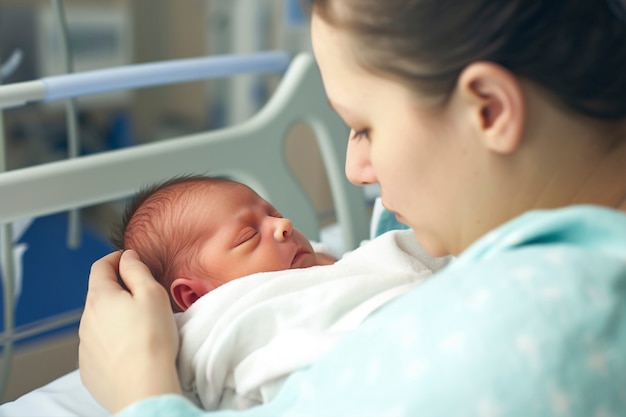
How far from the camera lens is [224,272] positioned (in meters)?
0.95

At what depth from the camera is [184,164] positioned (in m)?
1.25

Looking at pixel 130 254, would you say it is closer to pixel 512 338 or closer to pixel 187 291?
pixel 187 291

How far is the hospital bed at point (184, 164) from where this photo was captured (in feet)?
3.37

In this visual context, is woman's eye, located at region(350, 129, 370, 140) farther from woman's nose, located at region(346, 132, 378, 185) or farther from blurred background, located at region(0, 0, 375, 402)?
blurred background, located at region(0, 0, 375, 402)

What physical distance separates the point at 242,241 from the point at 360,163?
27 cm

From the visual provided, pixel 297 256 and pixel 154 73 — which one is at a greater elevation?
pixel 154 73

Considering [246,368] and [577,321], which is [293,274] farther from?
[577,321]

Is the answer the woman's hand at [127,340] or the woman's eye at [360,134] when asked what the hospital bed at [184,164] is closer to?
the woman's hand at [127,340]

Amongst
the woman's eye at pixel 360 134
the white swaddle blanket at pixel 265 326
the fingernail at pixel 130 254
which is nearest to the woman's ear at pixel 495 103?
the woman's eye at pixel 360 134

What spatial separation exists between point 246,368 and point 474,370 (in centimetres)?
32

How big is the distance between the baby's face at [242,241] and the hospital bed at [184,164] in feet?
0.72

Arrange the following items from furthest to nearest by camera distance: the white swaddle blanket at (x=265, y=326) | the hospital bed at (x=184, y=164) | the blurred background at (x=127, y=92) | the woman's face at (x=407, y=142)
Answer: the blurred background at (x=127, y=92) → the hospital bed at (x=184, y=164) → the white swaddle blanket at (x=265, y=326) → the woman's face at (x=407, y=142)

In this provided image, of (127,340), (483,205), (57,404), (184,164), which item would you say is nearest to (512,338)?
(483,205)

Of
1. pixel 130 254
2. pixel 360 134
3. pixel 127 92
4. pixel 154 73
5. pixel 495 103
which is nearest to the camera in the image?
pixel 495 103
